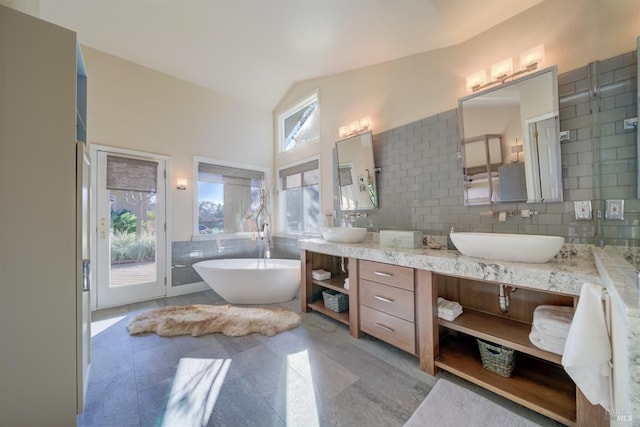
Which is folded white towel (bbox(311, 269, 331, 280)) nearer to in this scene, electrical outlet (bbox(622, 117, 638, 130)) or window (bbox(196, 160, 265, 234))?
window (bbox(196, 160, 265, 234))

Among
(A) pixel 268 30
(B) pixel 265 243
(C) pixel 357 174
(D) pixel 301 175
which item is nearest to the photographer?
(A) pixel 268 30

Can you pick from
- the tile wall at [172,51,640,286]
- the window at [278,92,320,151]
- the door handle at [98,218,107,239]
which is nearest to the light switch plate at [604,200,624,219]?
the tile wall at [172,51,640,286]

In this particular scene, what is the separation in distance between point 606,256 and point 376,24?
2.57 m

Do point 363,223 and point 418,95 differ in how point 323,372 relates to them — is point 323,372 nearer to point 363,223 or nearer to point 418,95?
point 363,223

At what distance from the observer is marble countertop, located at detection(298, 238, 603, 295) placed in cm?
119

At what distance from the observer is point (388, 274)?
6.60 feet

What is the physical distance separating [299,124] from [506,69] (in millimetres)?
3091

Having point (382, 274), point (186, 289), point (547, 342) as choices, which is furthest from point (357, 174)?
point (186, 289)

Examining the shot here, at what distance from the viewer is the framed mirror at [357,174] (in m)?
2.87

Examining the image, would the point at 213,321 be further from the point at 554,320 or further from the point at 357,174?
the point at 554,320

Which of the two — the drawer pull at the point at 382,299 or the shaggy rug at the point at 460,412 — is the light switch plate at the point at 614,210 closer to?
the shaggy rug at the point at 460,412

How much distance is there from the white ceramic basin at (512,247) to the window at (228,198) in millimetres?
3545

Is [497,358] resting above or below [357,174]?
below

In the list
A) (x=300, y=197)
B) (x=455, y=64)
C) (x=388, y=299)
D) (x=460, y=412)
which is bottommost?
(x=460, y=412)
